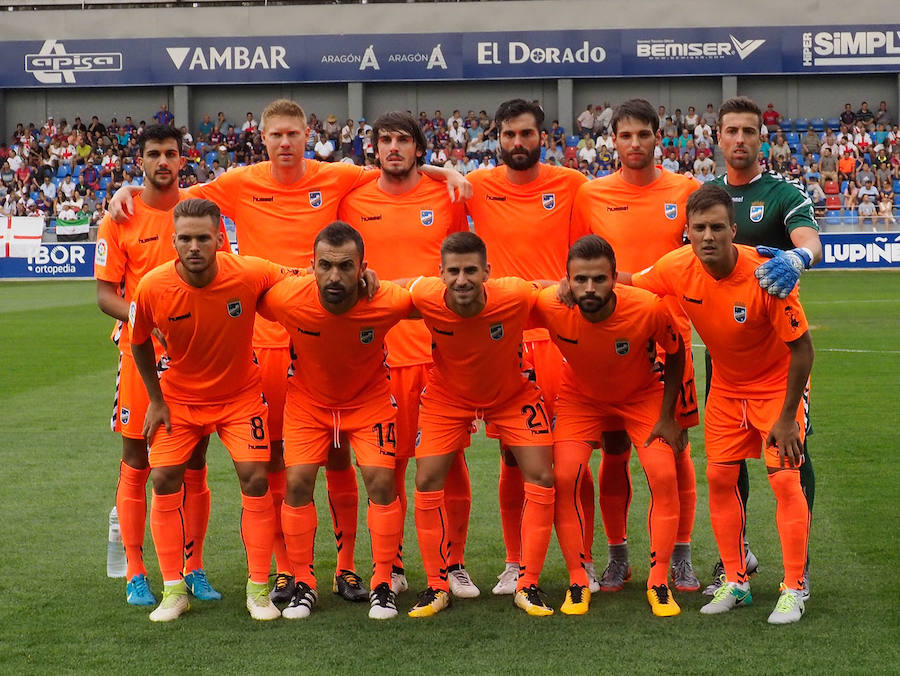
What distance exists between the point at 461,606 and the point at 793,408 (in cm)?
177

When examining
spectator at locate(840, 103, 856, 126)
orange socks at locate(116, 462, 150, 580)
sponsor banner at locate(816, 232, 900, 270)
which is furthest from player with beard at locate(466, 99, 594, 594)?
spectator at locate(840, 103, 856, 126)

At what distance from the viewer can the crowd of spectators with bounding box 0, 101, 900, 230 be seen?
1282 inches

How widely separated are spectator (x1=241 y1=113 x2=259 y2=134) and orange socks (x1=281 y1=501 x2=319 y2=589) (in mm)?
31456

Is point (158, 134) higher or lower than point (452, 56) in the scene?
lower

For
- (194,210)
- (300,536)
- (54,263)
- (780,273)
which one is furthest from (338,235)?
(54,263)

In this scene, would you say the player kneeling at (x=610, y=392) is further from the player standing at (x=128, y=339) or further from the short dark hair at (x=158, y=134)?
the short dark hair at (x=158, y=134)

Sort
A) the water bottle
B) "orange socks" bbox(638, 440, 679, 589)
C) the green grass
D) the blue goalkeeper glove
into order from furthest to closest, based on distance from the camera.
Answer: the water bottle, "orange socks" bbox(638, 440, 679, 589), the blue goalkeeper glove, the green grass

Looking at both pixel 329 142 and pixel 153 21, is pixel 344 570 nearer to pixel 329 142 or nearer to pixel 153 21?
pixel 329 142

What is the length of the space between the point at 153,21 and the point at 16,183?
681cm

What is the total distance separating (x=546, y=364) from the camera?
19.6 feet

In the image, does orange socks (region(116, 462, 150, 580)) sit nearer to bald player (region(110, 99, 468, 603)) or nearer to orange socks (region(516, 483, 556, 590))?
bald player (region(110, 99, 468, 603))

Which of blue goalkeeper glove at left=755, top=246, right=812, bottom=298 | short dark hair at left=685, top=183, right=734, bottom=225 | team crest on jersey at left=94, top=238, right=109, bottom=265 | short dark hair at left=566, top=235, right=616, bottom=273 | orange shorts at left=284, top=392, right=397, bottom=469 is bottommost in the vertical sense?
orange shorts at left=284, top=392, right=397, bottom=469

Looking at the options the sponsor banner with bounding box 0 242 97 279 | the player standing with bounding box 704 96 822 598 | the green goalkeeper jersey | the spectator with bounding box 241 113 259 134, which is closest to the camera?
the player standing with bounding box 704 96 822 598

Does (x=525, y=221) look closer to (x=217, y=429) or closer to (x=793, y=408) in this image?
(x=793, y=408)
